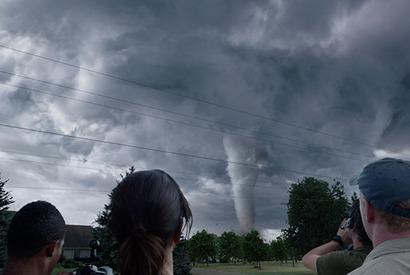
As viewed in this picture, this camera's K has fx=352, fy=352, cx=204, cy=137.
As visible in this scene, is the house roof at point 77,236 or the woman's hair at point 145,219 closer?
the woman's hair at point 145,219

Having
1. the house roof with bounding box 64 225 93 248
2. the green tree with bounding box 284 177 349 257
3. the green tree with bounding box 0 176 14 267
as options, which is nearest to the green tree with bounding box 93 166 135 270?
the green tree with bounding box 0 176 14 267

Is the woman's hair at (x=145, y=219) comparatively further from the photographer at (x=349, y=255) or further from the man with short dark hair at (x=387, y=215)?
the photographer at (x=349, y=255)

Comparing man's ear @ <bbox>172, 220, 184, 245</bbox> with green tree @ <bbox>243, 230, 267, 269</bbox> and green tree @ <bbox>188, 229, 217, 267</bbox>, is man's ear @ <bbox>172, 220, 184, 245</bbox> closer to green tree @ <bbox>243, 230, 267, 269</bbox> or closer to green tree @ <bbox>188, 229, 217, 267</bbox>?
green tree @ <bbox>243, 230, 267, 269</bbox>

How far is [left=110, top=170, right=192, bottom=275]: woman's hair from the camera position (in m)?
1.75

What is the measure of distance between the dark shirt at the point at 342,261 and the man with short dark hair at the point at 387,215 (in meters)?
1.12

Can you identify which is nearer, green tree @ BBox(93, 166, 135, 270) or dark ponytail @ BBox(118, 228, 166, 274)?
dark ponytail @ BBox(118, 228, 166, 274)

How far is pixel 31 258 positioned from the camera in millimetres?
2764

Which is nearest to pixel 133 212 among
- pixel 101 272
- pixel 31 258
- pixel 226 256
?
pixel 101 272

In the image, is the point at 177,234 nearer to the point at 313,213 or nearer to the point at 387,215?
the point at 387,215

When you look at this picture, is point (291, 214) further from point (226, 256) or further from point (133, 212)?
point (226, 256)

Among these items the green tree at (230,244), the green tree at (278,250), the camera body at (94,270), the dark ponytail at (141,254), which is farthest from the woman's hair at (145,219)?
the green tree at (278,250)

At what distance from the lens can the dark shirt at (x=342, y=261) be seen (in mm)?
3312

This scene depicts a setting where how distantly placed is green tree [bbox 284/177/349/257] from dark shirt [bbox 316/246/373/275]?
51.5 meters

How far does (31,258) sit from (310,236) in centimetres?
5384
